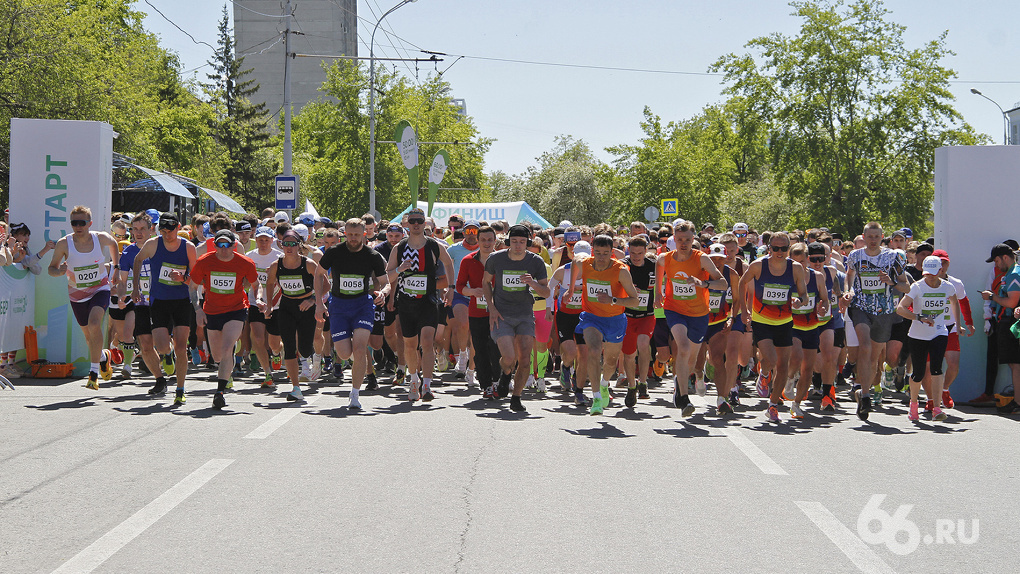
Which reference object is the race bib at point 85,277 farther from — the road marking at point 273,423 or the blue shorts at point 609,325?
the blue shorts at point 609,325

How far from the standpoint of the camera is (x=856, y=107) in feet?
149

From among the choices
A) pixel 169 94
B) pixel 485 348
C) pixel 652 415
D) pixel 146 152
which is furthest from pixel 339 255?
pixel 169 94

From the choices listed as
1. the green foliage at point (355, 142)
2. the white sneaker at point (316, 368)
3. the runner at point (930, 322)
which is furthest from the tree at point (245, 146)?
the runner at point (930, 322)

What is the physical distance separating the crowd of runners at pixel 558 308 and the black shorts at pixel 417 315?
0.02m

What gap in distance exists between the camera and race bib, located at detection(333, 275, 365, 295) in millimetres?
10641

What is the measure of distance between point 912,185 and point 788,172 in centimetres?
542

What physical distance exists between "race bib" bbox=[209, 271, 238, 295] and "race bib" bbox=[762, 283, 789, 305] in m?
5.47

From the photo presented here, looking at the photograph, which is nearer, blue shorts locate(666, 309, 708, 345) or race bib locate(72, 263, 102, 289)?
blue shorts locate(666, 309, 708, 345)

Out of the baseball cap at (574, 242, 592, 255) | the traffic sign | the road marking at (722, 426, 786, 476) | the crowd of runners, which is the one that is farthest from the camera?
the traffic sign

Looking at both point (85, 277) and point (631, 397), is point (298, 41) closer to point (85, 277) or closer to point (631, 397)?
point (85, 277)

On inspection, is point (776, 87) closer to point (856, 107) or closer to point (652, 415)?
point (856, 107)

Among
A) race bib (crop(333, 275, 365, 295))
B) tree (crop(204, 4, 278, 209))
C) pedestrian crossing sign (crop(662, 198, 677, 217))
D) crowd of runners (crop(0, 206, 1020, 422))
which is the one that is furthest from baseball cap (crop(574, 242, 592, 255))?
tree (crop(204, 4, 278, 209))

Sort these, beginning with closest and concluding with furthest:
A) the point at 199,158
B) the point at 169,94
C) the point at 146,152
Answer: the point at 146,152, the point at 199,158, the point at 169,94

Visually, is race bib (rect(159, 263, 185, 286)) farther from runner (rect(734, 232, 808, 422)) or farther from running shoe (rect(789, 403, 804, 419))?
running shoe (rect(789, 403, 804, 419))
